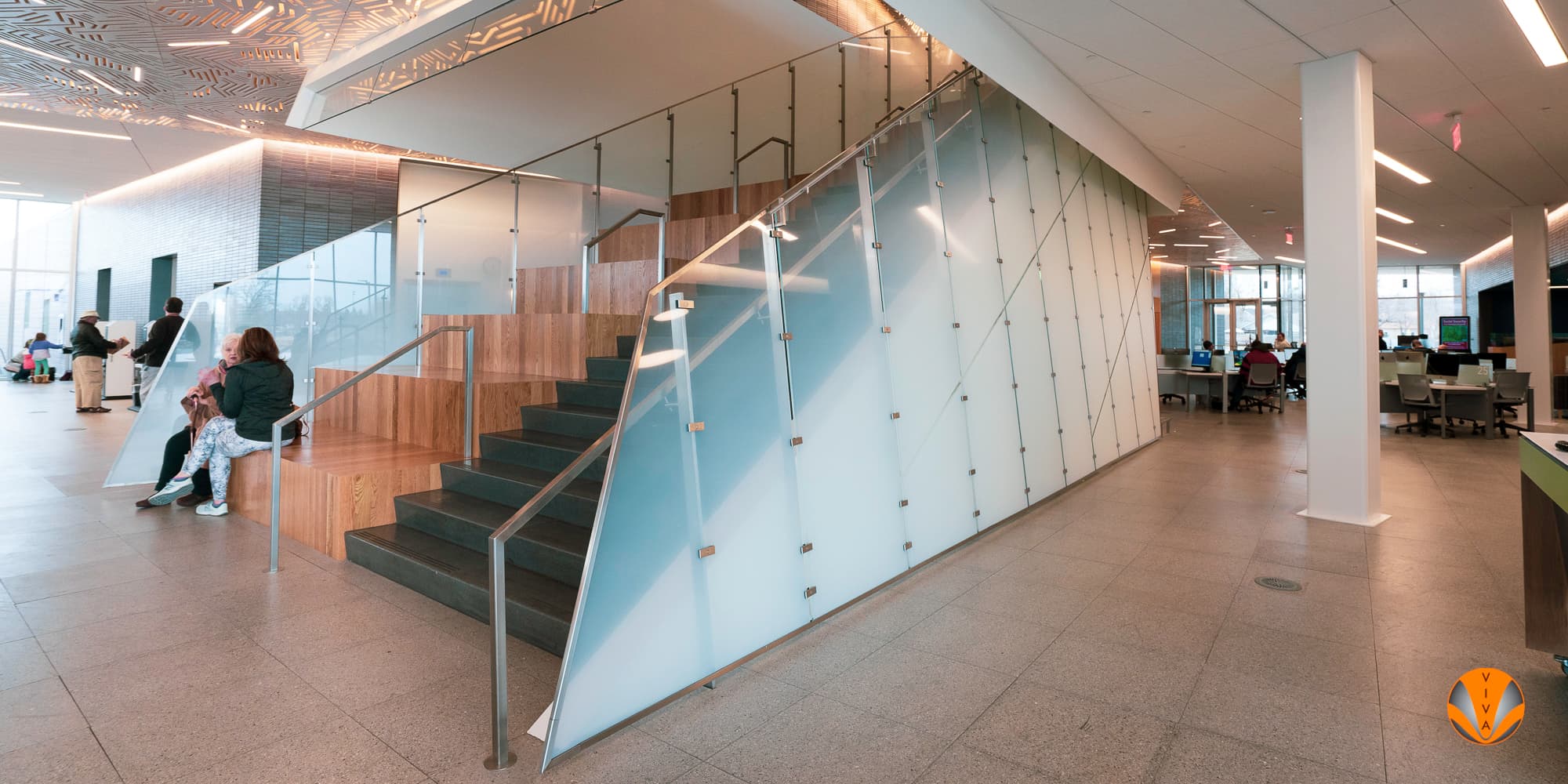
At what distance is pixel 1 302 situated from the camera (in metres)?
19.7

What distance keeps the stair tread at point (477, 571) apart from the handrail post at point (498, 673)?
402 millimetres

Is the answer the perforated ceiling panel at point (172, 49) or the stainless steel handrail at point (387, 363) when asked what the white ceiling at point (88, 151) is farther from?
the stainless steel handrail at point (387, 363)

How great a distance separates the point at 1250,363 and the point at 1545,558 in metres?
13.1

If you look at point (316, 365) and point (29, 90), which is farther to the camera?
point (29, 90)

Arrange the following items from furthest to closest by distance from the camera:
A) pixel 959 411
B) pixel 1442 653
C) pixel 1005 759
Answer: pixel 959 411
pixel 1442 653
pixel 1005 759

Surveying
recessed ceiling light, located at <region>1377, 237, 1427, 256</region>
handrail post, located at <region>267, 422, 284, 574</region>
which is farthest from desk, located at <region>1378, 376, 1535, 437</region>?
handrail post, located at <region>267, 422, 284, 574</region>

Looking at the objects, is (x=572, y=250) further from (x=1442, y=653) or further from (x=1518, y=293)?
(x=1518, y=293)

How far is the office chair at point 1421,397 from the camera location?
10734mm

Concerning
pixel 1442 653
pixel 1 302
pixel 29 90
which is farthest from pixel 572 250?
pixel 1 302

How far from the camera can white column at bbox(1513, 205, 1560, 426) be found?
1134cm

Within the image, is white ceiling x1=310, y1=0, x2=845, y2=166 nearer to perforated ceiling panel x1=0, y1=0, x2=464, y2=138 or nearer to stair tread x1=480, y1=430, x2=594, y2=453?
perforated ceiling panel x1=0, y1=0, x2=464, y2=138

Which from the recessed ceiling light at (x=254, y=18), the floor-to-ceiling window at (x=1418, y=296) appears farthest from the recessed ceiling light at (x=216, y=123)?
the floor-to-ceiling window at (x=1418, y=296)

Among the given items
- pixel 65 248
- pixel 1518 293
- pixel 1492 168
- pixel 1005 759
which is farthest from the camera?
pixel 65 248

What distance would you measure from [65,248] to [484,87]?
1844 centimetres
